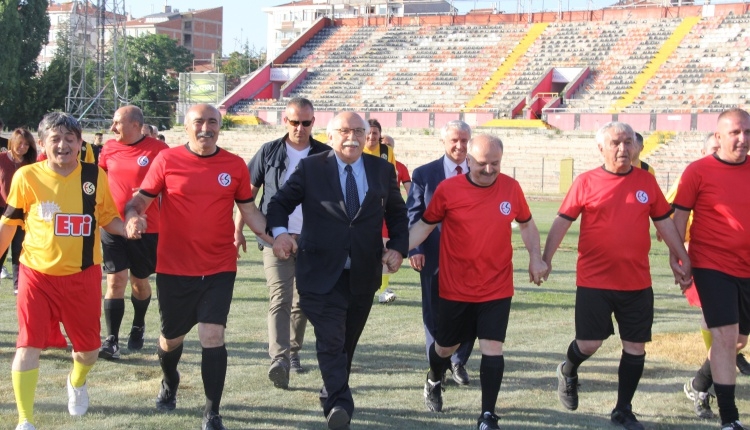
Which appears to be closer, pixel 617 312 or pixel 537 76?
pixel 617 312

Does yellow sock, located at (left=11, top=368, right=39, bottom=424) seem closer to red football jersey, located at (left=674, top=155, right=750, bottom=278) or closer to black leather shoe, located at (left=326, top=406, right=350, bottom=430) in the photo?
black leather shoe, located at (left=326, top=406, right=350, bottom=430)

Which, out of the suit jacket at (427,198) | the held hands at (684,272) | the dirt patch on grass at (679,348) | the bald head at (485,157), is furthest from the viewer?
the dirt patch on grass at (679,348)

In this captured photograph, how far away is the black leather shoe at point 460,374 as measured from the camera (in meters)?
7.30

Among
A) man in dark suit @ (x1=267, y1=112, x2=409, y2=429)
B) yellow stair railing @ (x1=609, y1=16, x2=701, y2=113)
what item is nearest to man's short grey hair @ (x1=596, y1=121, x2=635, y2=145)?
man in dark suit @ (x1=267, y1=112, x2=409, y2=429)

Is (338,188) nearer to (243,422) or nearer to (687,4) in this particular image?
(243,422)

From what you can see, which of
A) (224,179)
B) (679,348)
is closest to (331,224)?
(224,179)

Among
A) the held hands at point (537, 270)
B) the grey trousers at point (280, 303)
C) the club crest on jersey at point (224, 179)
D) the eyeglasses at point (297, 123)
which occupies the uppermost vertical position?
the eyeglasses at point (297, 123)

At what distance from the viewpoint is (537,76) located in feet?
142

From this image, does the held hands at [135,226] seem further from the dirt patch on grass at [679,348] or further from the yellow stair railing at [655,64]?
the yellow stair railing at [655,64]

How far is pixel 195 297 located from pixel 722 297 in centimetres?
336

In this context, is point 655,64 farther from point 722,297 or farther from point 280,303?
point 722,297

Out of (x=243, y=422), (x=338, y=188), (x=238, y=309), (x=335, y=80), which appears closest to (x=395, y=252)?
(x=338, y=188)

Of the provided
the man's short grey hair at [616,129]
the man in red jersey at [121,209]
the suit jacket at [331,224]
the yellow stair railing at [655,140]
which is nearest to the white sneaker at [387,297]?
the man in red jersey at [121,209]

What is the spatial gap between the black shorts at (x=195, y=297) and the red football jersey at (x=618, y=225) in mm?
2346
